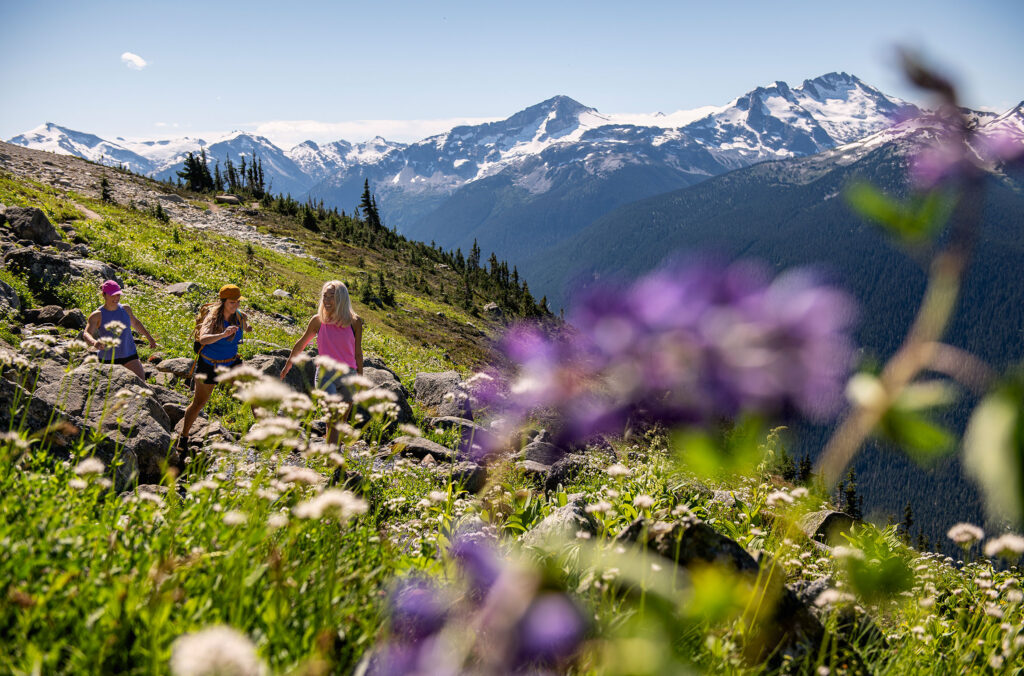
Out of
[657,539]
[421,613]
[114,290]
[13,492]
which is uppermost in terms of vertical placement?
[114,290]

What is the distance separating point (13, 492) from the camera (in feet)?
10.9

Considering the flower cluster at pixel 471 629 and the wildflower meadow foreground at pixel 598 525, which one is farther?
the flower cluster at pixel 471 629

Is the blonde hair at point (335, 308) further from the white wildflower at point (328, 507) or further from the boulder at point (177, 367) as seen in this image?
the white wildflower at point (328, 507)

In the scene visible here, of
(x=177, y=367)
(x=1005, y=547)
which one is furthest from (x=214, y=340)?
(x=1005, y=547)

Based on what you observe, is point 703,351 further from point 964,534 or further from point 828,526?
point 828,526

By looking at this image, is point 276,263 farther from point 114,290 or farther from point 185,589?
point 185,589

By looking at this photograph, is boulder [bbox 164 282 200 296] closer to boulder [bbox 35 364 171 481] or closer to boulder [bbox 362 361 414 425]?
boulder [bbox 362 361 414 425]

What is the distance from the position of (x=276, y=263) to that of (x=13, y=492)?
32987 millimetres

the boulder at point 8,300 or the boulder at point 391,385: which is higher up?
the boulder at point 8,300

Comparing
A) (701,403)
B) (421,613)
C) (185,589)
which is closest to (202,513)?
(185,589)

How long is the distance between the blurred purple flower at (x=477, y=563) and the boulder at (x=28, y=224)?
61.5 feet

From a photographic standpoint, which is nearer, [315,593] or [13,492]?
[315,593]

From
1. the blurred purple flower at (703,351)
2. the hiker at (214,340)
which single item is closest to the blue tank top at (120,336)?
the hiker at (214,340)

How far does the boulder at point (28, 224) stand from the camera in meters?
16.9
